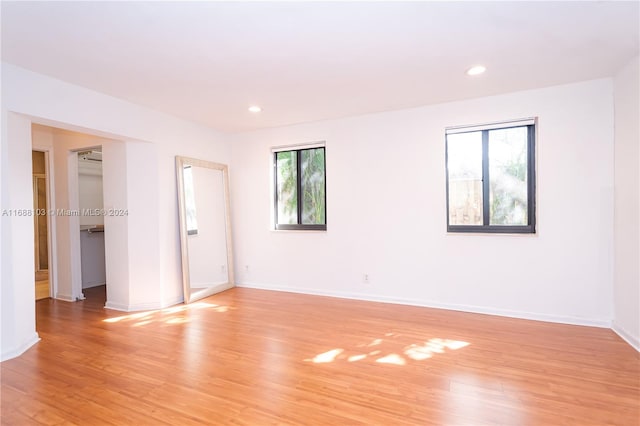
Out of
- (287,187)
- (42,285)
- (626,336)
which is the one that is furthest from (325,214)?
(42,285)

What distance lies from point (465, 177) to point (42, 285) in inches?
274

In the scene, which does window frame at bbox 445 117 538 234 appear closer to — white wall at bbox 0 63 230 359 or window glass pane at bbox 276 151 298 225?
window glass pane at bbox 276 151 298 225

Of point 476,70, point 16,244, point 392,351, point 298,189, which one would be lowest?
point 392,351

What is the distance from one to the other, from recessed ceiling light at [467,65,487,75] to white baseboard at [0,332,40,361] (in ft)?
15.6

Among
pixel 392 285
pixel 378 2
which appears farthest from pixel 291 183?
pixel 378 2

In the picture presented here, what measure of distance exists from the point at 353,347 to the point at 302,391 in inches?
33.0

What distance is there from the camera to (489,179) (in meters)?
3.95

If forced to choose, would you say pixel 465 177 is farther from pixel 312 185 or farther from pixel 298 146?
pixel 298 146

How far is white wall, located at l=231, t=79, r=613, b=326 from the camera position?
3.44 metres

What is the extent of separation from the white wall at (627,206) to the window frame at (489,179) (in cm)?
70

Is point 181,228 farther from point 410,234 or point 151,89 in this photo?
point 410,234

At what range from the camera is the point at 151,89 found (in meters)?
3.48

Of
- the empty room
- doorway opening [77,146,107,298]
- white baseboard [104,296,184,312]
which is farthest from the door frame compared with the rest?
white baseboard [104,296,184,312]

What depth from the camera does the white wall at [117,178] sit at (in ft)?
9.39
